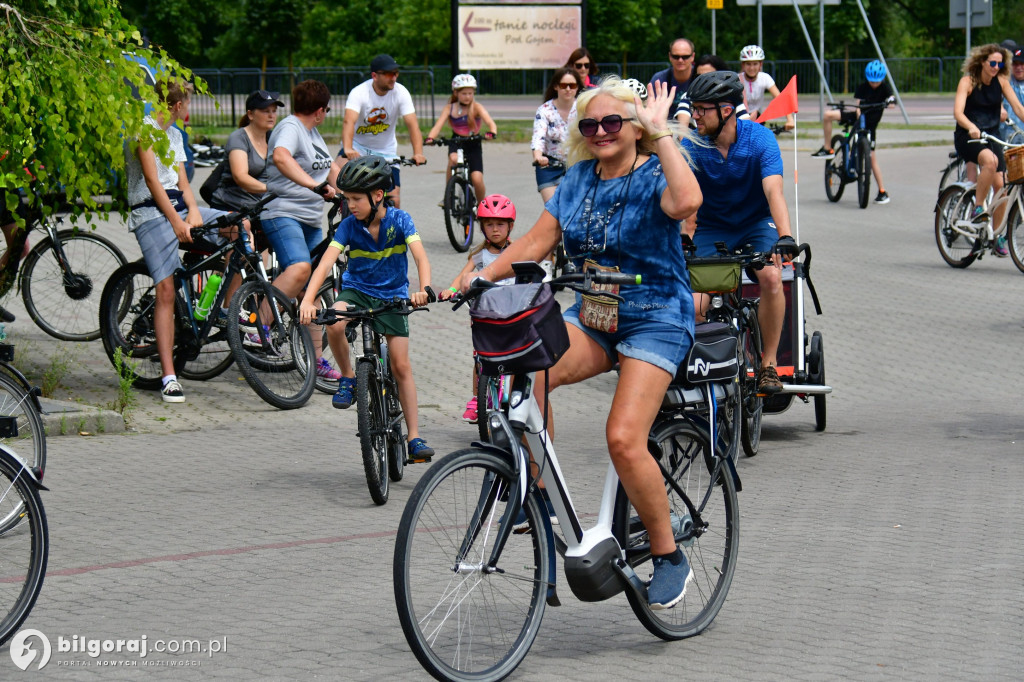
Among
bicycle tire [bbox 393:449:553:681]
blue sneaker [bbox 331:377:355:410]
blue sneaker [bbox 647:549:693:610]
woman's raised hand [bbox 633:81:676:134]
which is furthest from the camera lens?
blue sneaker [bbox 331:377:355:410]

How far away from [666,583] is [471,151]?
35.9 ft

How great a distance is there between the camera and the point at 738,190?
7859mm

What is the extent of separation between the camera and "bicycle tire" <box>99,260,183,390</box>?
9.55m

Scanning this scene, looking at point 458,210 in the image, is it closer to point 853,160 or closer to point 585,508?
point 853,160

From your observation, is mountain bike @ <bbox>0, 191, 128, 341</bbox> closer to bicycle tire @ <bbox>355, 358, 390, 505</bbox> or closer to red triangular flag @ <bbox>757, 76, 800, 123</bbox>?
bicycle tire @ <bbox>355, 358, 390, 505</bbox>

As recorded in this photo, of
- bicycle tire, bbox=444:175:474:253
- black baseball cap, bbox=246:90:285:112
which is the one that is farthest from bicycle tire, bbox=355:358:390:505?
bicycle tire, bbox=444:175:474:253

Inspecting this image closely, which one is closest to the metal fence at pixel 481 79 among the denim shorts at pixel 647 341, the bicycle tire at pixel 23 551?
the bicycle tire at pixel 23 551

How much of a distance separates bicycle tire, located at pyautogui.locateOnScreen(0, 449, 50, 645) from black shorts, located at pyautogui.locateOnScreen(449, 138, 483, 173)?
10.7 m

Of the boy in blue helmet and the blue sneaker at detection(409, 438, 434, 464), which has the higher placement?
the boy in blue helmet

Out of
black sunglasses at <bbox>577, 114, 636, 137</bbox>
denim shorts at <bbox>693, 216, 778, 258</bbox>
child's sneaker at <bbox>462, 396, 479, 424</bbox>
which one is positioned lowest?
child's sneaker at <bbox>462, 396, 479, 424</bbox>

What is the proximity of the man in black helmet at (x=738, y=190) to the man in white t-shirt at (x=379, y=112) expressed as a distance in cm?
499

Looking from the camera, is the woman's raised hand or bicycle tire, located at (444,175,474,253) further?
bicycle tire, located at (444,175,474,253)

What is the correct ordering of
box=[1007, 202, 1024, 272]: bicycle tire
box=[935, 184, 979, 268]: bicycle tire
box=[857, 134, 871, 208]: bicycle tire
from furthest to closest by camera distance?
1. box=[857, 134, 871, 208]: bicycle tire
2. box=[935, 184, 979, 268]: bicycle tire
3. box=[1007, 202, 1024, 272]: bicycle tire

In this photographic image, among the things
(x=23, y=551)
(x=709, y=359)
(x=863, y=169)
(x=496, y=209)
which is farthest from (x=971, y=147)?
(x=23, y=551)
